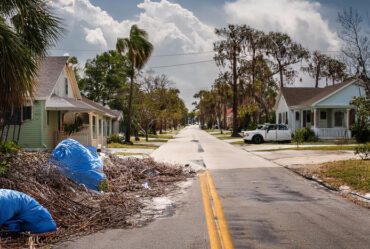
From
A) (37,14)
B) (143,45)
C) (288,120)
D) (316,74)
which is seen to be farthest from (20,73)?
(316,74)

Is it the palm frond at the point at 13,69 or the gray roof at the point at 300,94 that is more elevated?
the gray roof at the point at 300,94

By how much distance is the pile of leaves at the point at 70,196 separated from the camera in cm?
788

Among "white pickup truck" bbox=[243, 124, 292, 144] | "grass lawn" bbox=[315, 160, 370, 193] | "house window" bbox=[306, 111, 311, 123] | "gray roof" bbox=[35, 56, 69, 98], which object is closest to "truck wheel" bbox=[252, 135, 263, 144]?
"white pickup truck" bbox=[243, 124, 292, 144]

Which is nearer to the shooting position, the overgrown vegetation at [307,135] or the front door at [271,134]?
the front door at [271,134]

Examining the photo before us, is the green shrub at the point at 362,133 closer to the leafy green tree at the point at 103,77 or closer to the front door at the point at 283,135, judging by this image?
the front door at the point at 283,135

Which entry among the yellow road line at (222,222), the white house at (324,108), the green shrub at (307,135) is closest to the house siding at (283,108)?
the white house at (324,108)

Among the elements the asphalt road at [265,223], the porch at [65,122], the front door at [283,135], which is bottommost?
the asphalt road at [265,223]

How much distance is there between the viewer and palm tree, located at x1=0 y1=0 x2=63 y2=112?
8.98m

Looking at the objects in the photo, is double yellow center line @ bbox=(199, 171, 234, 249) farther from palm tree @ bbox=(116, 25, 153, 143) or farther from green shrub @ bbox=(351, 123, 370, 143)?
palm tree @ bbox=(116, 25, 153, 143)

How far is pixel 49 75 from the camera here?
29953 mm

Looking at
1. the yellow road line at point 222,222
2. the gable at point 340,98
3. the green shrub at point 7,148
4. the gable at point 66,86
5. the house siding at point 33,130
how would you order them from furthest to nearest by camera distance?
the gable at point 340,98 < the gable at point 66,86 < the house siding at point 33,130 < the green shrub at point 7,148 < the yellow road line at point 222,222

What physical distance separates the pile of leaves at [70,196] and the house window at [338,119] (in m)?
34.6

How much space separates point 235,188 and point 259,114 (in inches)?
2192

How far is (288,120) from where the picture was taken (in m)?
51.0
